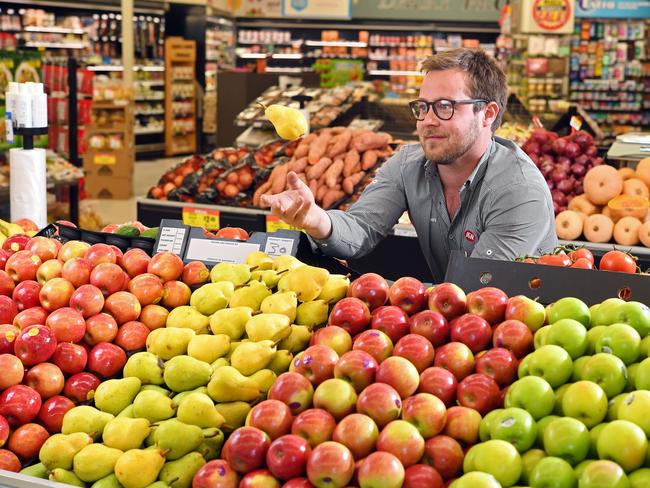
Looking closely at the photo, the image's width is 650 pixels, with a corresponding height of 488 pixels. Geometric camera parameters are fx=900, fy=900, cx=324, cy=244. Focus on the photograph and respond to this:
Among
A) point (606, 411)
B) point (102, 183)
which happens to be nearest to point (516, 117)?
point (102, 183)

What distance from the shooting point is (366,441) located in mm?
1603

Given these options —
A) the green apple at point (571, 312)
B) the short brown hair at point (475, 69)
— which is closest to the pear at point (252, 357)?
the green apple at point (571, 312)

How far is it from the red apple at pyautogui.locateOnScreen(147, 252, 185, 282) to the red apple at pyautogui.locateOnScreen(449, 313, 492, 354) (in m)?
0.84

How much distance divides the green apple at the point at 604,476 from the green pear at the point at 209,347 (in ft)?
2.82

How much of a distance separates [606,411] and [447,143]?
1.51m

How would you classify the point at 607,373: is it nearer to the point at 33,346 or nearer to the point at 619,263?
the point at 619,263

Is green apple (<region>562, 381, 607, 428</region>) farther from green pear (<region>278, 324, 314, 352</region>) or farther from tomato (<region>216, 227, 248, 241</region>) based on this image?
tomato (<region>216, 227, 248, 241</region>)

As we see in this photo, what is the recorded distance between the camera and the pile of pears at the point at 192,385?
1746mm

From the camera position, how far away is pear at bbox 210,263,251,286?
2.32 metres

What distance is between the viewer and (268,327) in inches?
77.8

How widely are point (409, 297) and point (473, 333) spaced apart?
19 cm

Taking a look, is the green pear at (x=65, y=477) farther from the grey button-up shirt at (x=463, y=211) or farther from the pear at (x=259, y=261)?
the grey button-up shirt at (x=463, y=211)

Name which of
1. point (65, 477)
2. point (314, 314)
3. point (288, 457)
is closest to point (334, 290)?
point (314, 314)

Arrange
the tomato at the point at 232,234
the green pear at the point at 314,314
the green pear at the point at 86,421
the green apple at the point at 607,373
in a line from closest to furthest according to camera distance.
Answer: the green apple at the point at 607,373 < the green pear at the point at 86,421 < the green pear at the point at 314,314 < the tomato at the point at 232,234
